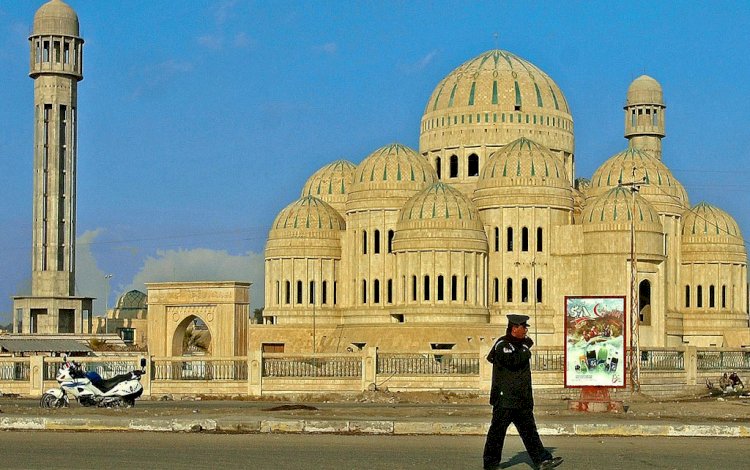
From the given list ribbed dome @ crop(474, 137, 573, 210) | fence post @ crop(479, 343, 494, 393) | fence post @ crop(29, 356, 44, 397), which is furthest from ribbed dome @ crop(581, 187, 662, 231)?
fence post @ crop(29, 356, 44, 397)

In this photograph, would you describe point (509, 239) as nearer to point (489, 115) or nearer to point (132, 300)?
point (489, 115)

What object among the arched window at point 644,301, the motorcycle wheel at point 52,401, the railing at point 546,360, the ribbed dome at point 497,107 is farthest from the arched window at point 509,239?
the motorcycle wheel at point 52,401

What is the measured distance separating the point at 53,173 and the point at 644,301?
1132 inches

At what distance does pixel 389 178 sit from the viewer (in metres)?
65.8

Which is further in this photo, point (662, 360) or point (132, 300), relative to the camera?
point (132, 300)

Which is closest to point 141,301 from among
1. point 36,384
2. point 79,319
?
point 79,319

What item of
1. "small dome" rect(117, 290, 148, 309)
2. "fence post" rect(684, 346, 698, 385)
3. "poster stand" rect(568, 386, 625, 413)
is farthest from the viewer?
"small dome" rect(117, 290, 148, 309)

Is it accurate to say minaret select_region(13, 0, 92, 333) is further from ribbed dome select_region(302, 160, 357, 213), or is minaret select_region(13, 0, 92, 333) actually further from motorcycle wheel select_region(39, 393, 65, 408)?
motorcycle wheel select_region(39, 393, 65, 408)

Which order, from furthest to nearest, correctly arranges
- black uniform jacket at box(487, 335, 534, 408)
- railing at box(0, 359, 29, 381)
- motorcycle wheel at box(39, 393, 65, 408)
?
railing at box(0, 359, 29, 381), motorcycle wheel at box(39, 393, 65, 408), black uniform jacket at box(487, 335, 534, 408)

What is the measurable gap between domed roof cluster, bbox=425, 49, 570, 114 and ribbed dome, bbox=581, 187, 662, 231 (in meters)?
8.96

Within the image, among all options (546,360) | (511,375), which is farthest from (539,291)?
(511,375)

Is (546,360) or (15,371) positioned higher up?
(546,360)

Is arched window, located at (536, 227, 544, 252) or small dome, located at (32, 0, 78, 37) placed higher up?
small dome, located at (32, 0, 78, 37)

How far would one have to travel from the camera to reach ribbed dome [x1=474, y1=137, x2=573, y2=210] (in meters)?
63.7
